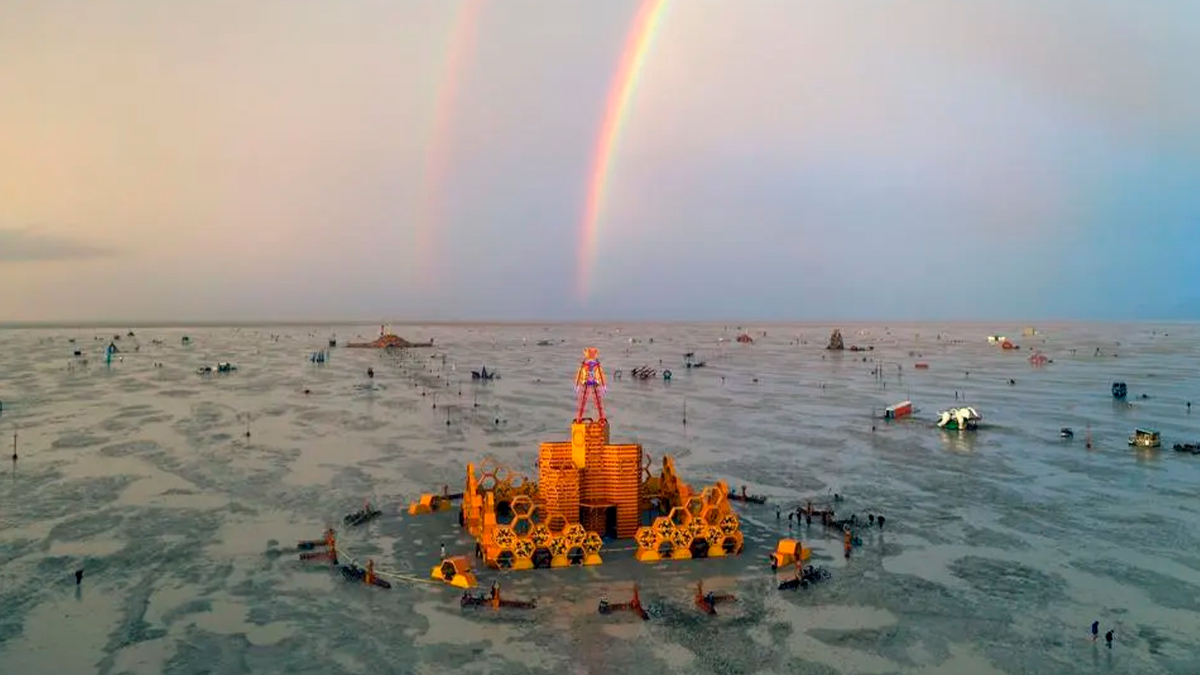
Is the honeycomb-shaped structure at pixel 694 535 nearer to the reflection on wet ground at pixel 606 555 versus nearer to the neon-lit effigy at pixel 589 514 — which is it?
the neon-lit effigy at pixel 589 514

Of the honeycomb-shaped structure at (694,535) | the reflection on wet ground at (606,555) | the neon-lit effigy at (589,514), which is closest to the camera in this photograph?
the reflection on wet ground at (606,555)

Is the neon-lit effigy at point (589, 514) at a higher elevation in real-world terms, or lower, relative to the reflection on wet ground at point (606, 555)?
higher

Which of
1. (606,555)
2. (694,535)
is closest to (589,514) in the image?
(606,555)

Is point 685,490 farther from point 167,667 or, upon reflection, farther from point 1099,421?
point 1099,421

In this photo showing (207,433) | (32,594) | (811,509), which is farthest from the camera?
(207,433)

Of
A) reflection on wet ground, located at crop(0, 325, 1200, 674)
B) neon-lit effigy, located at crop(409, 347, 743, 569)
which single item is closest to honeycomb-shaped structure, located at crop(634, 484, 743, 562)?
neon-lit effigy, located at crop(409, 347, 743, 569)

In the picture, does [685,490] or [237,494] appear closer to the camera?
[685,490]

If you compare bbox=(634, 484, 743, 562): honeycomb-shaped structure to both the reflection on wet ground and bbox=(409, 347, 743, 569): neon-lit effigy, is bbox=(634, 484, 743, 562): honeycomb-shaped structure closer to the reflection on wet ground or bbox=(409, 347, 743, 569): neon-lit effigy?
bbox=(409, 347, 743, 569): neon-lit effigy

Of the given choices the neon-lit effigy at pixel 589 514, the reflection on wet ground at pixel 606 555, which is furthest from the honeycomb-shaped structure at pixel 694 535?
the reflection on wet ground at pixel 606 555

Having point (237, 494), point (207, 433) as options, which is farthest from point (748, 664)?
point (207, 433)
